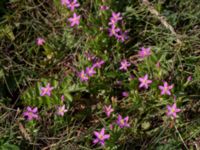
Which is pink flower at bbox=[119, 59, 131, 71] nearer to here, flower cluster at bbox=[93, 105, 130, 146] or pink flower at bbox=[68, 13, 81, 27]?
flower cluster at bbox=[93, 105, 130, 146]

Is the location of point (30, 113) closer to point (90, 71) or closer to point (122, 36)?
point (90, 71)

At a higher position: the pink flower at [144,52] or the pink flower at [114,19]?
the pink flower at [114,19]

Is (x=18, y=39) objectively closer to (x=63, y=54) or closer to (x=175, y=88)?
(x=63, y=54)

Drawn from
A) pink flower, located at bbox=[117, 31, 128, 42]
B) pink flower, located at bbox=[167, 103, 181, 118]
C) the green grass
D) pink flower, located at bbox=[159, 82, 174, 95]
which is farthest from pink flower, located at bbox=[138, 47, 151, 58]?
pink flower, located at bbox=[167, 103, 181, 118]

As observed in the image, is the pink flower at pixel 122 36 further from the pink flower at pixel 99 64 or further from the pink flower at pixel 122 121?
the pink flower at pixel 122 121

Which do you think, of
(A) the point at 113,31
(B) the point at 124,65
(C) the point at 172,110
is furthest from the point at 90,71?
(C) the point at 172,110

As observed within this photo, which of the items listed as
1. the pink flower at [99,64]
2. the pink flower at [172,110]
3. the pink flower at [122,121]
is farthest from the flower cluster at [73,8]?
the pink flower at [172,110]

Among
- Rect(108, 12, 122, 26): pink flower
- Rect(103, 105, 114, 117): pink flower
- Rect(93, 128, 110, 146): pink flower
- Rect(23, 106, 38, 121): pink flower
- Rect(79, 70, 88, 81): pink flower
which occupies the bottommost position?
Rect(93, 128, 110, 146): pink flower

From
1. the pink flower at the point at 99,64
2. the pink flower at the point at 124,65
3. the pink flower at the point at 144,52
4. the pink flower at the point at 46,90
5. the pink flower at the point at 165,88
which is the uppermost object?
the pink flower at the point at 144,52
